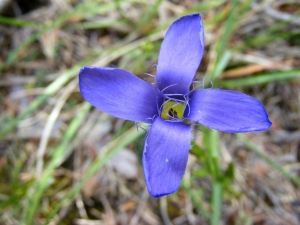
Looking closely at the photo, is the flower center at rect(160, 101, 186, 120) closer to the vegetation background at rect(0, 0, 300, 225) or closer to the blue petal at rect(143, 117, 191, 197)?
the blue petal at rect(143, 117, 191, 197)

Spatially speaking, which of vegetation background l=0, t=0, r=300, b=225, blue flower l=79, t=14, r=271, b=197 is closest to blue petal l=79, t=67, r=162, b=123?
blue flower l=79, t=14, r=271, b=197

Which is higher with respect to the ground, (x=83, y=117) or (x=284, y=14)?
(x=284, y=14)

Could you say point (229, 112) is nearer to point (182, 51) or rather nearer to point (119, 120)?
point (182, 51)

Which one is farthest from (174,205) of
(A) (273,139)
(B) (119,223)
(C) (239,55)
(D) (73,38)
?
(D) (73,38)

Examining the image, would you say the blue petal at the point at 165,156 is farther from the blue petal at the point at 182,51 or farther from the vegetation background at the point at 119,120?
the vegetation background at the point at 119,120

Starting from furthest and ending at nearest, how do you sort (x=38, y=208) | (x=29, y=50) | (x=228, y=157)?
1. (x=29, y=50)
2. (x=228, y=157)
3. (x=38, y=208)

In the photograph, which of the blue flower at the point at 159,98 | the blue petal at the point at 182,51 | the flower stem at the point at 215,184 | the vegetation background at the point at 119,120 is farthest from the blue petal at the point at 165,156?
the vegetation background at the point at 119,120

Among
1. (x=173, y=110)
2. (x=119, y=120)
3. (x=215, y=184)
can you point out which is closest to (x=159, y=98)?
(x=173, y=110)

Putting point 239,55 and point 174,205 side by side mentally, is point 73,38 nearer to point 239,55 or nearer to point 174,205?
point 239,55
